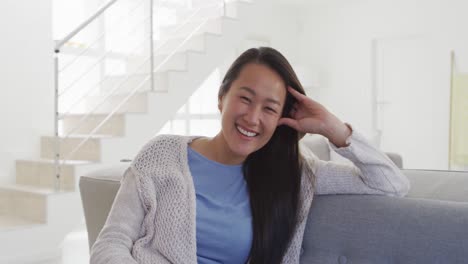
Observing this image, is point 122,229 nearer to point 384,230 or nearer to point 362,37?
point 384,230

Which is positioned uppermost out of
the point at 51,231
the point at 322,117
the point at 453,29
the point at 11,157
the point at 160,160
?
the point at 453,29

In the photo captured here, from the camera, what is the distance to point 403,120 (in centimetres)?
652

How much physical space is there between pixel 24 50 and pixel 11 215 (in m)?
1.34

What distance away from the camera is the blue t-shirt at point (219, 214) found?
1.36 metres

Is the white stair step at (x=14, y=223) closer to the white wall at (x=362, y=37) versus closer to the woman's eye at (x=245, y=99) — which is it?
the woman's eye at (x=245, y=99)

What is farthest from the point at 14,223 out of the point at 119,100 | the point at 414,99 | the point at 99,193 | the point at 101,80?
the point at 414,99

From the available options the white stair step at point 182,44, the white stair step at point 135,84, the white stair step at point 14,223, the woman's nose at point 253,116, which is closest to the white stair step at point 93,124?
the white stair step at point 135,84

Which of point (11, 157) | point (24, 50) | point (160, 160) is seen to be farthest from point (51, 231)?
point (160, 160)

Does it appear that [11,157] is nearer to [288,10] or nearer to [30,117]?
[30,117]

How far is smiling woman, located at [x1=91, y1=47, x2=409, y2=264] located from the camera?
4.31 ft

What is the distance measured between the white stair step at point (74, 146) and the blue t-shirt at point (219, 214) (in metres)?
2.51

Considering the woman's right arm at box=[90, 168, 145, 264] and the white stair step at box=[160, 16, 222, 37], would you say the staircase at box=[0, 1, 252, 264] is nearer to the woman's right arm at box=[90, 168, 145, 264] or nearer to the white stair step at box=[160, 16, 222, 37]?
the white stair step at box=[160, 16, 222, 37]

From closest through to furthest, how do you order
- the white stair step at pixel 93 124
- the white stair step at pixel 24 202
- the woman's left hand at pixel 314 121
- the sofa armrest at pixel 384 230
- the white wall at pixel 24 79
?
the sofa armrest at pixel 384 230
the woman's left hand at pixel 314 121
the white stair step at pixel 24 202
the white stair step at pixel 93 124
the white wall at pixel 24 79

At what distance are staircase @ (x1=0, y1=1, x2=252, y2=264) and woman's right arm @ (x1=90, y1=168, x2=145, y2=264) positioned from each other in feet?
7.55
